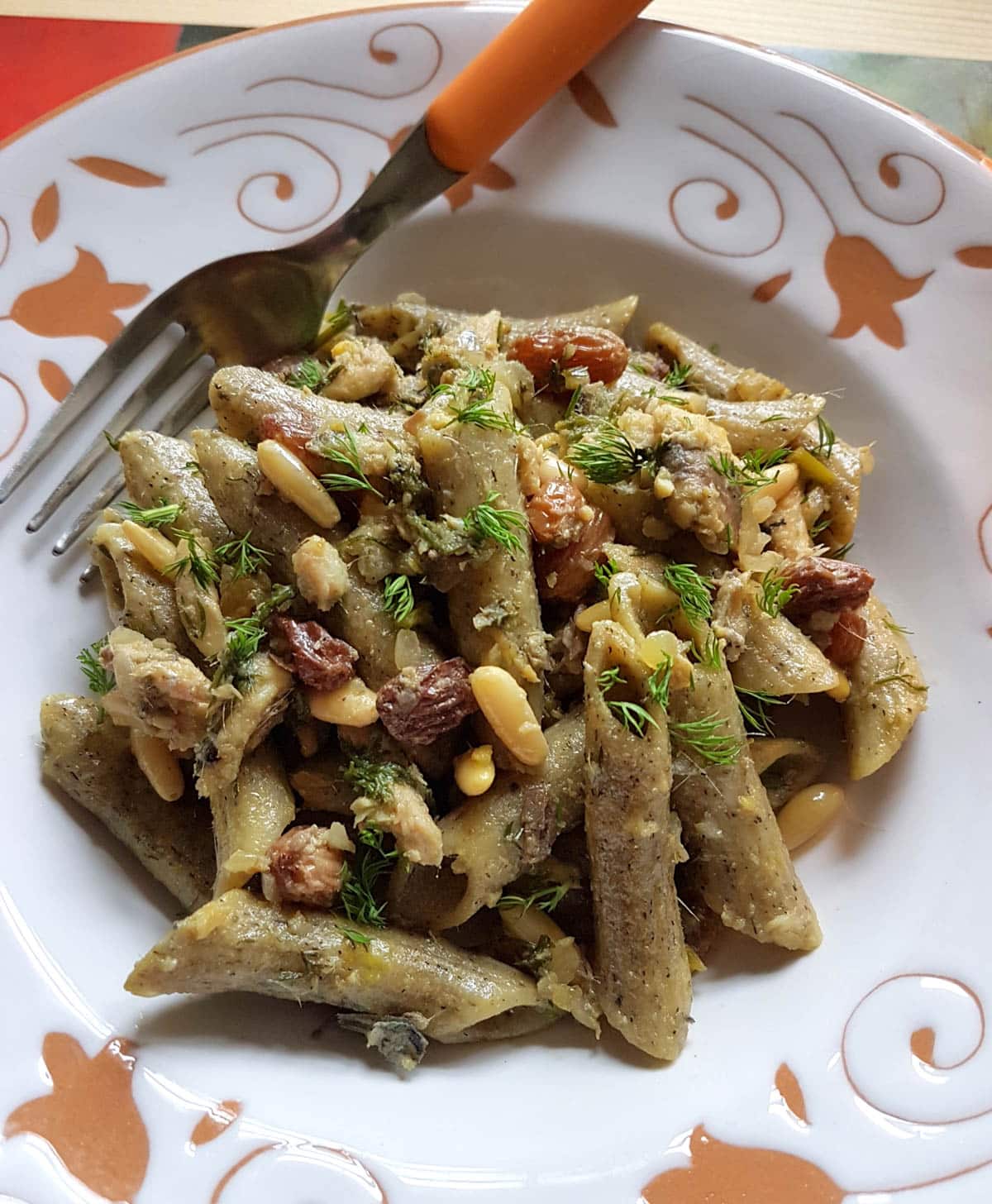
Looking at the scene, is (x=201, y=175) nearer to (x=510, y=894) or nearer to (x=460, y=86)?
(x=460, y=86)

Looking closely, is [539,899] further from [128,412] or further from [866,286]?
[866,286]

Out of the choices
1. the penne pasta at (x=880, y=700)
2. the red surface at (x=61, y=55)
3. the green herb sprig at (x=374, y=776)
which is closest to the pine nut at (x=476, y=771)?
the green herb sprig at (x=374, y=776)

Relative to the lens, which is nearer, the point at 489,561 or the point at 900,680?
the point at 489,561

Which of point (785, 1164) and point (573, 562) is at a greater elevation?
point (573, 562)

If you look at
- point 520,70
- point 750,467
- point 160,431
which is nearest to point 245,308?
point 160,431

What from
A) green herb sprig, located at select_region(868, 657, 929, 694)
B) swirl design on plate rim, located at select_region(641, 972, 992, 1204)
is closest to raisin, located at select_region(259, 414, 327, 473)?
green herb sprig, located at select_region(868, 657, 929, 694)
